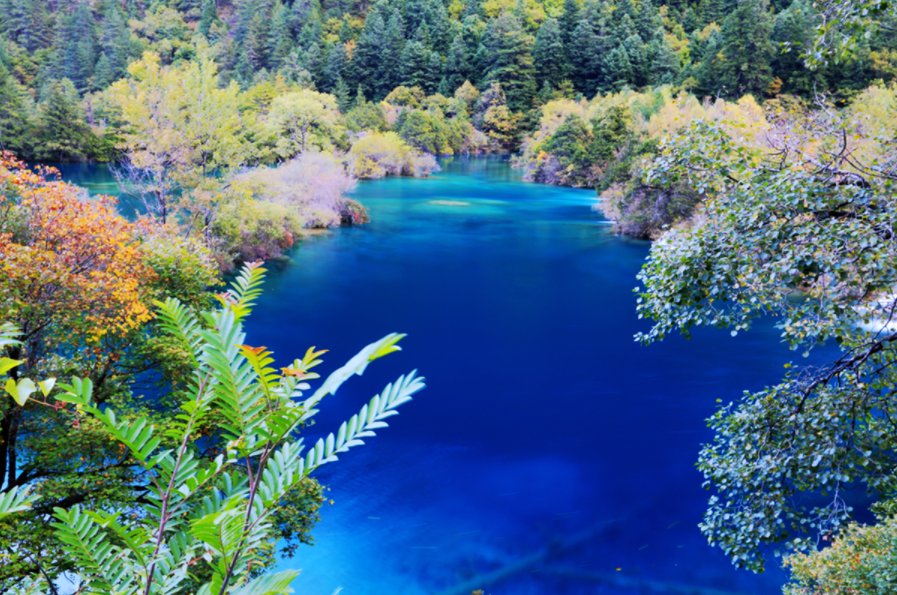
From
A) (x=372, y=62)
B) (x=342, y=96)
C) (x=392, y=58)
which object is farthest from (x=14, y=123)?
(x=392, y=58)

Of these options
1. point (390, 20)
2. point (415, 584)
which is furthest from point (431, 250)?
point (390, 20)

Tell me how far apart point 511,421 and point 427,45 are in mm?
76537

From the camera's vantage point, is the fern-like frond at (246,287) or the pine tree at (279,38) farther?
the pine tree at (279,38)

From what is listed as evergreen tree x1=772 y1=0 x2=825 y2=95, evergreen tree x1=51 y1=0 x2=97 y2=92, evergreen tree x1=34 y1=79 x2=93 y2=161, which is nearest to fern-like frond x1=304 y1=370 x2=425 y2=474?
evergreen tree x1=34 y1=79 x2=93 y2=161

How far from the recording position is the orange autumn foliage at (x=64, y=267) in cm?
747

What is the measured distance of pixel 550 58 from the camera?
76000mm

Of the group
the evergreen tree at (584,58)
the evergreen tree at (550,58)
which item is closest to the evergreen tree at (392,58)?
the evergreen tree at (550,58)

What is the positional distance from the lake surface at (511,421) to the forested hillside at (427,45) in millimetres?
39459

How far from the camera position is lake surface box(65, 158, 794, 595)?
10.1 meters

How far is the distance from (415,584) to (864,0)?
28.6 feet

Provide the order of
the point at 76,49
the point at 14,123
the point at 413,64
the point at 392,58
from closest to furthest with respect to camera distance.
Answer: the point at 14,123, the point at 76,49, the point at 413,64, the point at 392,58

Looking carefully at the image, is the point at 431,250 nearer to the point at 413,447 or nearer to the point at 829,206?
the point at 413,447

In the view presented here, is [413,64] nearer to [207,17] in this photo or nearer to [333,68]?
[333,68]

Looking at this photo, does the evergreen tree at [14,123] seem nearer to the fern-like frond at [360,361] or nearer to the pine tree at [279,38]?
the pine tree at [279,38]
